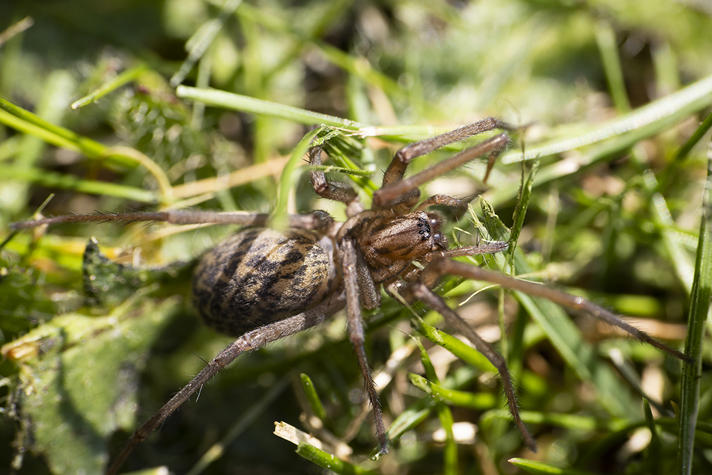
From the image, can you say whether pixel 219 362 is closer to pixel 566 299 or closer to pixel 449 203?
pixel 449 203

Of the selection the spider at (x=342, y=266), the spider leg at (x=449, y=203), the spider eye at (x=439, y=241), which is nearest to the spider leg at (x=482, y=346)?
the spider at (x=342, y=266)

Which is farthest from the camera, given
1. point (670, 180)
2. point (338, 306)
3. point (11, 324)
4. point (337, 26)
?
point (337, 26)

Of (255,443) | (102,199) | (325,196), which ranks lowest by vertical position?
(255,443)

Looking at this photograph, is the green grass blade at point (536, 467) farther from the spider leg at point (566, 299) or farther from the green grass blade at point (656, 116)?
the green grass blade at point (656, 116)

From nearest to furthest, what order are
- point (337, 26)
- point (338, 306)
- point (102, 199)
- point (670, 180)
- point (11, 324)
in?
point (11, 324) < point (338, 306) < point (670, 180) < point (102, 199) < point (337, 26)

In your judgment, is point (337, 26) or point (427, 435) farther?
point (337, 26)

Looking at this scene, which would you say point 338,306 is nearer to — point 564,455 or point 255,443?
point 255,443

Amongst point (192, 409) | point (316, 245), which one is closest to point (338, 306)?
point (316, 245)
